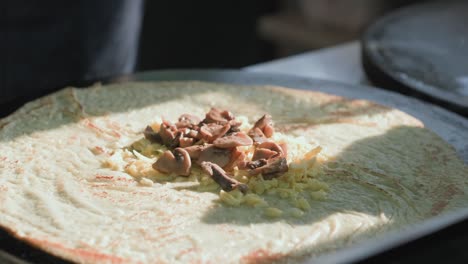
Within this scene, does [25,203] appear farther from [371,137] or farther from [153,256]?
[371,137]

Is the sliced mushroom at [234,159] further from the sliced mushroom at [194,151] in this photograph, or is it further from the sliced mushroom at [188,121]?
the sliced mushroom at [188,121]

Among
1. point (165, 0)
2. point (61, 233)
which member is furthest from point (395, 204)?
point (165, 0)

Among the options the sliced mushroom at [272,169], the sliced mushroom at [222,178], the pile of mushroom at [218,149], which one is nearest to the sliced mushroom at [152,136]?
the pile of mushroom at [218,149]

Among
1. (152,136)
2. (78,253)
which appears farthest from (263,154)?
(78,253)

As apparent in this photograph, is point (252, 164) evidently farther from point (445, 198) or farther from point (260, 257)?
point (445, 198)

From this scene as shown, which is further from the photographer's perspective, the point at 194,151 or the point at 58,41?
the point at 58,41

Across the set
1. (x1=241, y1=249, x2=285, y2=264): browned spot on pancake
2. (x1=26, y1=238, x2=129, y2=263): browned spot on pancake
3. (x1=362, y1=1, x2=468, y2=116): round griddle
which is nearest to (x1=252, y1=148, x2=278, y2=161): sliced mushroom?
(x1=241, y1=249, x2=285, y2=264): browned spot on pancake
